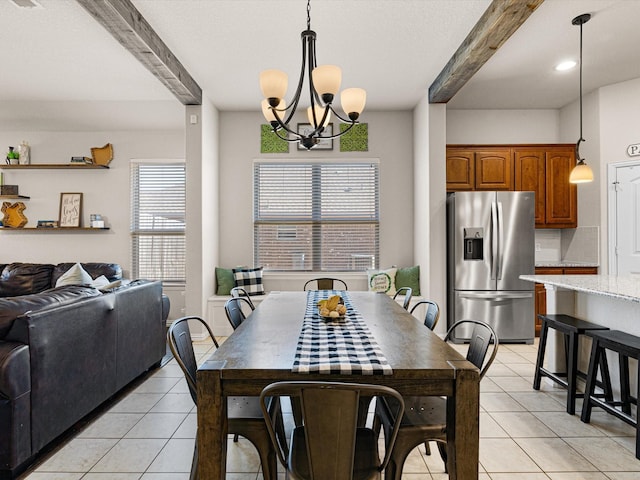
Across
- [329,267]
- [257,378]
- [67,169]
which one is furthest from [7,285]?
[257,378]

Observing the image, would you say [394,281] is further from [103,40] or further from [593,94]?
[103,40]

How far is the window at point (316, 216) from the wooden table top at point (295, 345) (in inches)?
108

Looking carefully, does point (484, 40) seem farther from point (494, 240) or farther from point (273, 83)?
point (494, 240)

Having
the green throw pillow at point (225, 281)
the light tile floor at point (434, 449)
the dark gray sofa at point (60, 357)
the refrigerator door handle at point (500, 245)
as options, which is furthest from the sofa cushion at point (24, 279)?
the refrigerator door handle at point (500, 245)

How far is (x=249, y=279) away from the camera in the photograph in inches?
204

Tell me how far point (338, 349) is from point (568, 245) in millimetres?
4896

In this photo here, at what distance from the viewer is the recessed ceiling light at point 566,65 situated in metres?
4.05

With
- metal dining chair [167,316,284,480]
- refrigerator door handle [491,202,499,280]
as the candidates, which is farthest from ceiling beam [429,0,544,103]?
metal dining chair [167,316,284,480]

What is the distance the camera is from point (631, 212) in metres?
4.63

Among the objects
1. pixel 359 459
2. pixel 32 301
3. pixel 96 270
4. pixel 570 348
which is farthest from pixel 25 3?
pixel 570 348

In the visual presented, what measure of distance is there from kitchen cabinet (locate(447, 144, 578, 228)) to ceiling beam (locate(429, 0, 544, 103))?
98 cm

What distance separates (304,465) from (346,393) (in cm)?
41

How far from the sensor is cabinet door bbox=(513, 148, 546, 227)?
16.6 feet

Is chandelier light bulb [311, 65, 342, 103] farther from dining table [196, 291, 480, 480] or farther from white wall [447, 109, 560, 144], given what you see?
white wall [447, 109, 560, 144]
